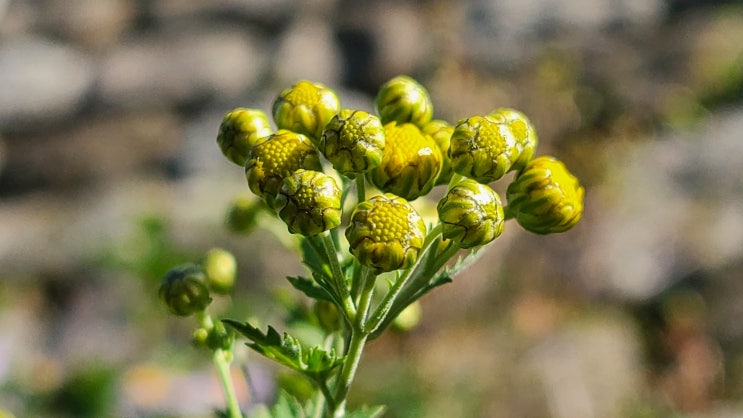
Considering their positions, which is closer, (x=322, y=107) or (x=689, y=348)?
(x=322, y=107)

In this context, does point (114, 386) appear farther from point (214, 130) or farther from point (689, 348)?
point (689, 348)

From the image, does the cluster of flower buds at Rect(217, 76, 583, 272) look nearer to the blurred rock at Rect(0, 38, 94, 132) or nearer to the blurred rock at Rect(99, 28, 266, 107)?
the blurred rock at Rect(99, 28, 266, 107)

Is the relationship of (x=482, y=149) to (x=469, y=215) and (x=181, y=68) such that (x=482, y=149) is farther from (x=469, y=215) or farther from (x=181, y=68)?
(x=181, y=68)

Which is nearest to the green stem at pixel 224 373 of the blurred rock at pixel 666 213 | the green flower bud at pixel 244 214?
the green flower bud at pixel 244 214

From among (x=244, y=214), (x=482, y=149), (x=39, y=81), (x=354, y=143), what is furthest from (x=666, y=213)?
(x=39, y=81)

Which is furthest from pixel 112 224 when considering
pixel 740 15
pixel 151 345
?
pixel 740 15

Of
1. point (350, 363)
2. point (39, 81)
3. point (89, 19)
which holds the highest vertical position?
point (350, 363)

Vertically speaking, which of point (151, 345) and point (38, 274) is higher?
point (151, 345)

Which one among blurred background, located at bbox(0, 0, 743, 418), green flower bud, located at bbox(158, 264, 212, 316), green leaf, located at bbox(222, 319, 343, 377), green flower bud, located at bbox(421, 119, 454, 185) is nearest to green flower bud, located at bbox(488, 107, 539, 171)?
green flower bud, located at bbox(421, 119, 454, 185)
